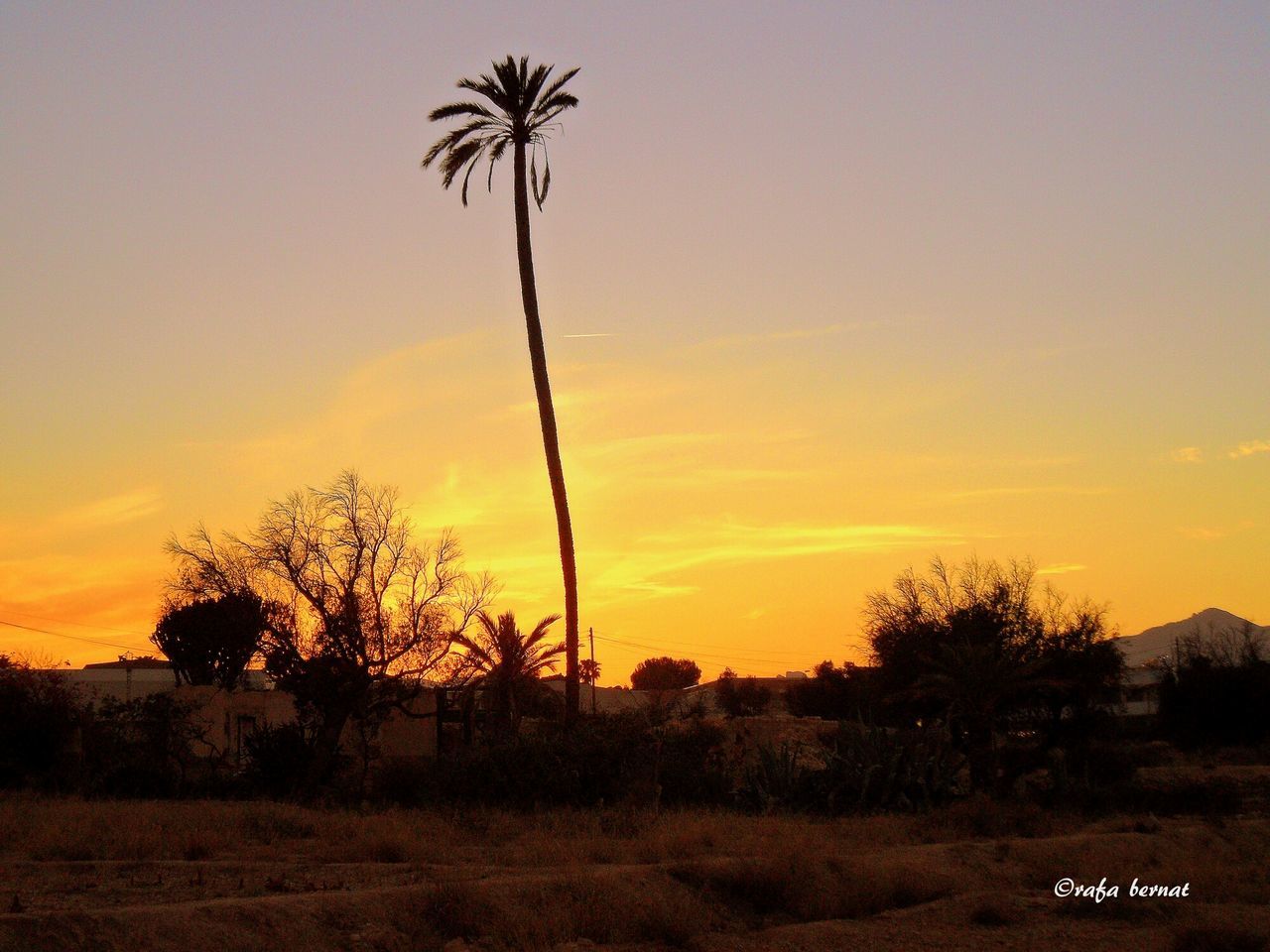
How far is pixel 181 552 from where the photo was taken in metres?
33.0

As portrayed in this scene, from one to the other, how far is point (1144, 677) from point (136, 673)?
2568 inches

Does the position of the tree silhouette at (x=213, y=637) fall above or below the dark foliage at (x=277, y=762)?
above

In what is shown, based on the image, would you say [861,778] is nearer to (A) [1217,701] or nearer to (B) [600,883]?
(B) [600,883]

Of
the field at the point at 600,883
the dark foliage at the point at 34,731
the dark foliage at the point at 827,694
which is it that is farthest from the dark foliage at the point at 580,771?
the dark foliage at the point at 827,694

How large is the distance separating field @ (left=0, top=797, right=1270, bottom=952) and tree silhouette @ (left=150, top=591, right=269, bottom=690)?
11.0 meters

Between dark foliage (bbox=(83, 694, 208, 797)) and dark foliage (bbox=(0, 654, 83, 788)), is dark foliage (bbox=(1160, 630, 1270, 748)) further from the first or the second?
dark foliage (bbox=(0, 654, 83, 788))

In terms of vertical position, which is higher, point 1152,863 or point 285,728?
point 285,728

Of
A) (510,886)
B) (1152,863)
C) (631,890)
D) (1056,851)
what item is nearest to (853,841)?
(1056,851)

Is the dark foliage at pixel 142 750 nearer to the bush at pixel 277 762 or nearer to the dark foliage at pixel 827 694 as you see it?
the bush at pixel 277 762

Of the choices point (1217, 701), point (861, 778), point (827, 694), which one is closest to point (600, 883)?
point (861, 778)

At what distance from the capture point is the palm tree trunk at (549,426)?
30000mm

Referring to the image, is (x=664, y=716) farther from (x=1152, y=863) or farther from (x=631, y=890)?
(x=631, y=890)

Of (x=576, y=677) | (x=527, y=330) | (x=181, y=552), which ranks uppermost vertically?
(x=527, y=330)

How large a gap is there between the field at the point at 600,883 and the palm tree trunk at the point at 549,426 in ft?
27.2
